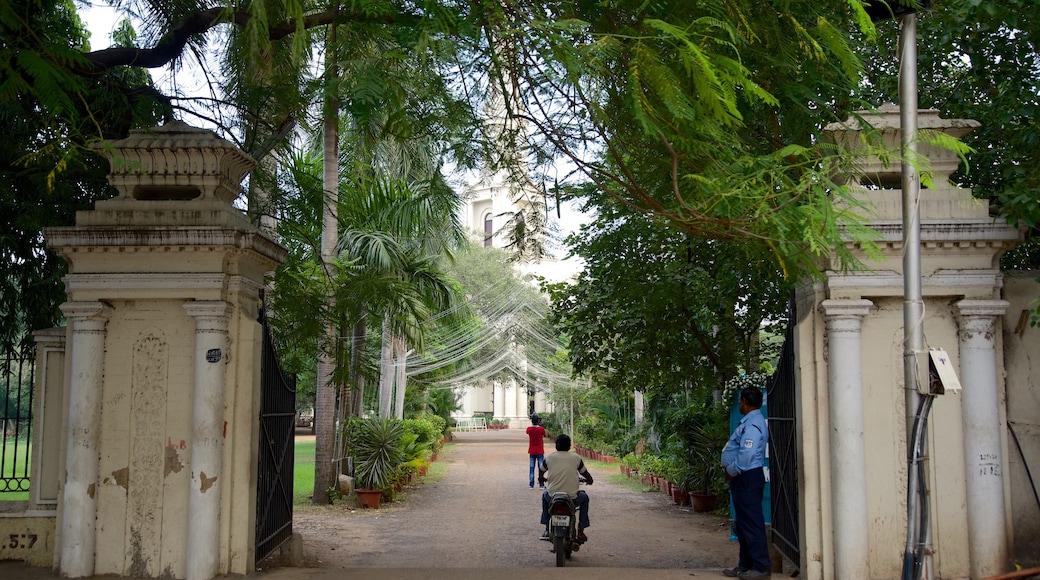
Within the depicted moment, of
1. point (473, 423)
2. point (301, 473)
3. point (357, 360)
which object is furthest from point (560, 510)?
point (473, 423)

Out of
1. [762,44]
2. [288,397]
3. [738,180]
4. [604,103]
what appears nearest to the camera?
[738,180]

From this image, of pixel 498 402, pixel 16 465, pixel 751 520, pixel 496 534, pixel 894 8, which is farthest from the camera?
pixel 498 402

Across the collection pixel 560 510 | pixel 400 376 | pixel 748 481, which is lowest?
pixel 560 510

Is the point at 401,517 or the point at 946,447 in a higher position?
the point at 946,447

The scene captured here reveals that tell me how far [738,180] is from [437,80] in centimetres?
272

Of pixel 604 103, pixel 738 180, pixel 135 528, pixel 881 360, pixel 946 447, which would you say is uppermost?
pixel 604 103

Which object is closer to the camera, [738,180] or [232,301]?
[738,180]

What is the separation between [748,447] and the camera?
7.39m

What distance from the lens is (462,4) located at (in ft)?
20.2

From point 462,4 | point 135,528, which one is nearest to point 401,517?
point 135,528

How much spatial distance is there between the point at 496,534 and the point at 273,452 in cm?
582

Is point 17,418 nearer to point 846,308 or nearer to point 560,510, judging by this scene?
point 560,510

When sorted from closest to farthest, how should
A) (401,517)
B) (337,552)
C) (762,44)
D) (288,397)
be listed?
1. (762,44)
2. (288,397)
3. (337,552)
4. (401,517)

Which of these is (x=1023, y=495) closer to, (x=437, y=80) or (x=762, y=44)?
(x=762, y=44)
